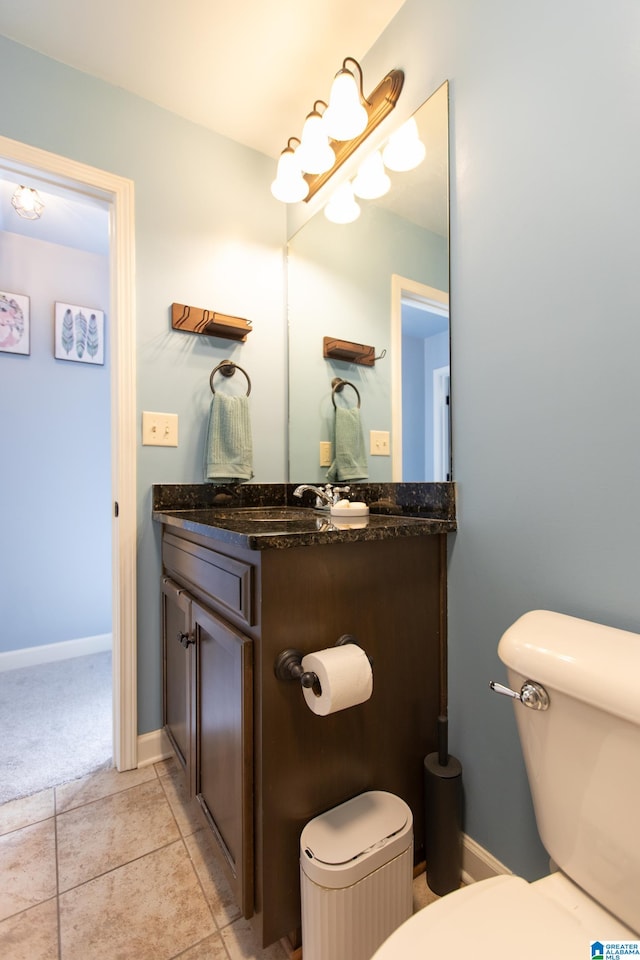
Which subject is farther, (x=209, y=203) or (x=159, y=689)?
(x=209, y=203)

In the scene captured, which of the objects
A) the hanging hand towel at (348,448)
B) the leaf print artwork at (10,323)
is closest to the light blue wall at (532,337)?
the hanging hand towel at (348,448)

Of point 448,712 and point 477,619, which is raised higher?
point 477,619

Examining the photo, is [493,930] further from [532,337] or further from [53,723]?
[53,723]

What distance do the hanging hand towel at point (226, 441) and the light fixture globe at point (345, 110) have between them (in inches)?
35.4

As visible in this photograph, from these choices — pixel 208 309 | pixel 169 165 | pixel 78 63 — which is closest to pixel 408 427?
pixel 208 309

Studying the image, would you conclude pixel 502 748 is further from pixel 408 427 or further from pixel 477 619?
pixel 408 427

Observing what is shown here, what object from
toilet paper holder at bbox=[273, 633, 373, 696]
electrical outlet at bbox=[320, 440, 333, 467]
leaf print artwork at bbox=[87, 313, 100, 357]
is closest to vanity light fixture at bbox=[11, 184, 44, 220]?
leaf print artwork at bbox=[87, 313, 100, 357]

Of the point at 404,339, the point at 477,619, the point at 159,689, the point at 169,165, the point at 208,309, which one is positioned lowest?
the point at 159,689

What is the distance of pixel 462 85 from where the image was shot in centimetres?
102

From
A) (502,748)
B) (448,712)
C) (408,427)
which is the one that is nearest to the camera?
(502,748)

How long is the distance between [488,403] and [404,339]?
396 mm

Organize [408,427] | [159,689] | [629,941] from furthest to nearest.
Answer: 1. [159,689]
2. [408,427]
3. [629,941]

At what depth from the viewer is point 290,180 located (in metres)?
1.50

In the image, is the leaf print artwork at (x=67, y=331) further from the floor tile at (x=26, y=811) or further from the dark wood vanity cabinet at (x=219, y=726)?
the floor tile at (x=26, y=811)
